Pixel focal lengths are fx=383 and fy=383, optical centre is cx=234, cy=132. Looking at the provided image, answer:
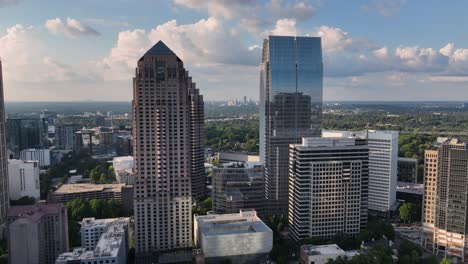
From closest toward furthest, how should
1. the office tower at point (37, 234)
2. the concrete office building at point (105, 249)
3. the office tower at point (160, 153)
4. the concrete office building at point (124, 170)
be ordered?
the concrete office building at point (105, 249) → the office tower at point (37, 234) → the office tower at point (160, 153) → the concrete office building at point (124, 170)

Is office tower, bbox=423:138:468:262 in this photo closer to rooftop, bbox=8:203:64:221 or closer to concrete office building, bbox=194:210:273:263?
concrete office building, bbox=194:210:273:263

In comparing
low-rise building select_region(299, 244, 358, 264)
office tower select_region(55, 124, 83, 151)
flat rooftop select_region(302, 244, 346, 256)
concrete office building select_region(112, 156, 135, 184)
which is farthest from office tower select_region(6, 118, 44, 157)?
flat rooftop select_region(302, 244, 346, 256)

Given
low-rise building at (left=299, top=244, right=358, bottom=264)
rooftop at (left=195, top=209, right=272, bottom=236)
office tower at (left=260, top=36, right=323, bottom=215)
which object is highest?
office tower at (left=260, top=36, right=323, bottom=215)

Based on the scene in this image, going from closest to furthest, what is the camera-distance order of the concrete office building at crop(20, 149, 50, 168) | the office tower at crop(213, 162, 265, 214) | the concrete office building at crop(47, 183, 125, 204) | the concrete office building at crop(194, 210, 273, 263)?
the concrete office building at crop(194, 210, 273, 263), the office tower at crop(213, 162, 265, 214), the concrete office building at crop(47, 183, 125, 204), the concrete office building at crop(20, 149, 50, 168)

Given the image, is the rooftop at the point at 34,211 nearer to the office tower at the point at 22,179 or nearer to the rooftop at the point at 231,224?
the rooftop at the point at 231,224

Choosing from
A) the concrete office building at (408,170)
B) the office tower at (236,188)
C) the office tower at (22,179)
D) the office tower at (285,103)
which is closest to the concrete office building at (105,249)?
the office tower at (236,188)

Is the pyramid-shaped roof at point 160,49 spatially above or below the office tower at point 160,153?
above

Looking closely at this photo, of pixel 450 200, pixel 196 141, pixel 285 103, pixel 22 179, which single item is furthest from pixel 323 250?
pixel 22 179
